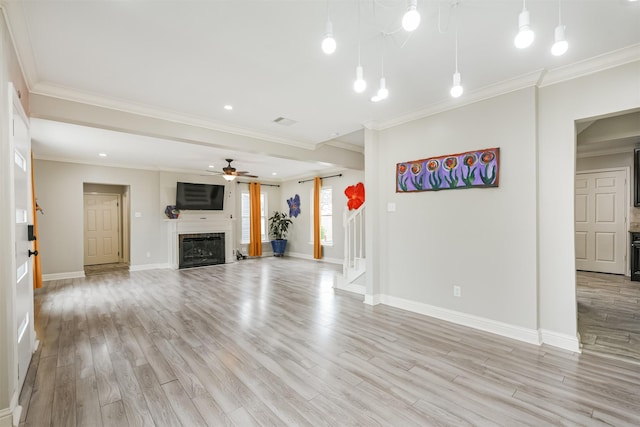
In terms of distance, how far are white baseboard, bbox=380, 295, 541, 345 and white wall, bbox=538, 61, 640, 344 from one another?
0.17m

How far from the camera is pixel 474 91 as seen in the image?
10.7 feet

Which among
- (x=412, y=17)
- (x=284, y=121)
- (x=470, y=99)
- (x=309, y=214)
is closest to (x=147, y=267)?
(x=309, y=214)

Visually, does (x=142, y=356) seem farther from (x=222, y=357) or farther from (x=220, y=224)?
(x=220, y=224)

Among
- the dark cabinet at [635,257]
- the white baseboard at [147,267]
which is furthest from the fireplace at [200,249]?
the dark cabinet at [635,257]

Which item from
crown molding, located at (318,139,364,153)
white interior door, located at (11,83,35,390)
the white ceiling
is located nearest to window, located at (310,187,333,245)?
crown molding, located at (318,139,364,153)

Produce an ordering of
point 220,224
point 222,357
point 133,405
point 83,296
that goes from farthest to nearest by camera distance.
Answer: point 220,224 < point 83,296 < point 222,357 < point 133,405

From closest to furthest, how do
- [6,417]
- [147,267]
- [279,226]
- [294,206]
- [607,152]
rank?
1. [6,417]
2. [607,152]
3. [147,267]
4. [294,206]
5. [279,226]

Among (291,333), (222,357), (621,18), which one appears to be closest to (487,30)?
(621,18)

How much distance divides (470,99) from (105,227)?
9.63 m

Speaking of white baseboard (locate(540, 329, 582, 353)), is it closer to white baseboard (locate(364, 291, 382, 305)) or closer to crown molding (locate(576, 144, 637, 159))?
white baseboard (locate(364, 291, 382, 305))

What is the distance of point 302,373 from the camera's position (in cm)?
240

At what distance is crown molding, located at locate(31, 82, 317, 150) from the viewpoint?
10.0 ft

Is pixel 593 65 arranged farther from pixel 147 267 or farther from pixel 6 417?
A: pixel 147 267

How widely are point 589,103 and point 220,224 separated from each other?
26.4 feet
